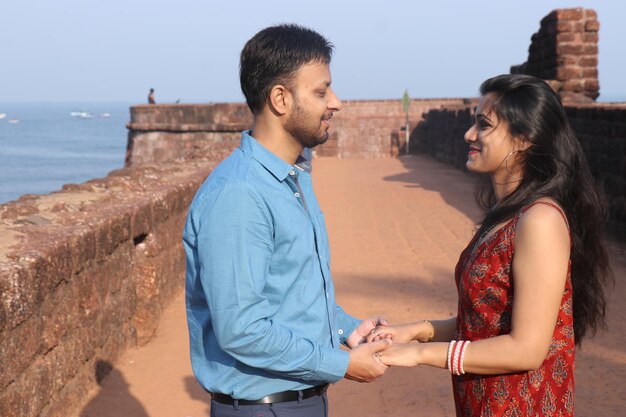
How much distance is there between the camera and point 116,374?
5543 mm

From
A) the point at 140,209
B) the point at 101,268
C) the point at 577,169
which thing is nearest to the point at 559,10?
the point at 140,209

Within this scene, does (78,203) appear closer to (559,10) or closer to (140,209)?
(140,209)

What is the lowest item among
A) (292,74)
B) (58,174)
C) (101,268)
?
(58,174)

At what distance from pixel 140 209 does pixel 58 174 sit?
42744 millimetres

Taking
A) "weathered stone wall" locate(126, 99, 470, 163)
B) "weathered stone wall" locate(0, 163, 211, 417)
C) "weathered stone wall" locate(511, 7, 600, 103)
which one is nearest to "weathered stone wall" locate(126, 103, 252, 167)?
"weathered stone wall" locate(126, 99, 470, 163)

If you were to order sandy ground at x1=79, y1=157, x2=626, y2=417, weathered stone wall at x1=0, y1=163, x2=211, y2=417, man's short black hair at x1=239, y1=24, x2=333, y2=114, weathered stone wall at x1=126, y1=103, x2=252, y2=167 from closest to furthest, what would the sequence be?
man's short black hair at x1=239, y1=24, x2=333, y2=114, weathered stone wall at x1=0, y1=163, x2=211, y2=417, sandy ground at x1=79, y1=157, x2=626, y2=417, weathered stone wall at x1=126, y1=103, x2=252, y2=167

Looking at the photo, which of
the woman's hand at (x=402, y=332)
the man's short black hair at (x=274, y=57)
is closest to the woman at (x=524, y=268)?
the woman's hand at (x=402, y=332)

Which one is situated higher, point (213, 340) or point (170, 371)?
point (213, 340)

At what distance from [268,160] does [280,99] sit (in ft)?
0.58

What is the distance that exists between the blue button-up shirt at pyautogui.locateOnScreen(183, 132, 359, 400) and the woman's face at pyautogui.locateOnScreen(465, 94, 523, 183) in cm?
53

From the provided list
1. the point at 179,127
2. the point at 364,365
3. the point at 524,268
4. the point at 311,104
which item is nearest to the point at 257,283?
the point at 364,365

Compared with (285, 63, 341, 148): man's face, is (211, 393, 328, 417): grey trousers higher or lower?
lower

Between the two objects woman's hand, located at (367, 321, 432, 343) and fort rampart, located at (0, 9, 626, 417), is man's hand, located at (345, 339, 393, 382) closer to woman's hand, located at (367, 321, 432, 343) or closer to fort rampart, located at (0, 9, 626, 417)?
woman's hand, located at (367, 321, 432, 343)

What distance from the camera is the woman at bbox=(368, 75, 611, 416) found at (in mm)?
2359
